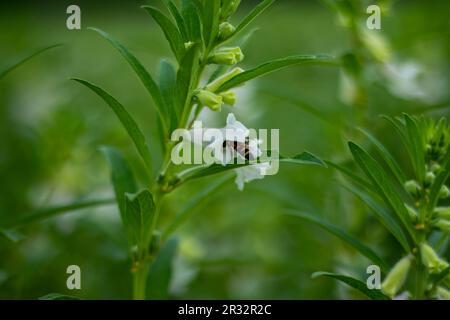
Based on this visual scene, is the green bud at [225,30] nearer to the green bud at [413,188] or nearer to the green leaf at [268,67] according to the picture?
the green leaf at [268,67]

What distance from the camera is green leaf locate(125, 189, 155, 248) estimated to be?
1.40 metres

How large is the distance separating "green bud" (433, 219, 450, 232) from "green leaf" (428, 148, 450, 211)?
0.04 m

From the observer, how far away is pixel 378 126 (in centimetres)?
235

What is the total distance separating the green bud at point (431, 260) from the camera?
1438mm

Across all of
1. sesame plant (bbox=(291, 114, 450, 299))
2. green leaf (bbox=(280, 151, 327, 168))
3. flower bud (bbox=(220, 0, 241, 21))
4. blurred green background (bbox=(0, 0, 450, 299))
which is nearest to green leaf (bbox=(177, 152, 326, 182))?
green leaf (bbox=(280, 151, 327, 168))

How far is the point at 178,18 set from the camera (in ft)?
4.65

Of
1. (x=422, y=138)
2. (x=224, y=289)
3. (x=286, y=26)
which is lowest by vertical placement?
(x=224, y=289)

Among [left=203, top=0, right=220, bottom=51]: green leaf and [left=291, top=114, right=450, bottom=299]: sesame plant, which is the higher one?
[left=203, top=0, right=220, bottom=51]: green leaf

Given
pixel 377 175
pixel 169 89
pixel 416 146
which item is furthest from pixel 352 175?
pixel 169 89

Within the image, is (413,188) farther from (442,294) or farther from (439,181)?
(442,294)

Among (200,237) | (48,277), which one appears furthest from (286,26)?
(48,277)

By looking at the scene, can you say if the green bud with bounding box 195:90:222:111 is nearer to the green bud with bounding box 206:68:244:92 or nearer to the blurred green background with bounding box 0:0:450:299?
the green bud with bounding box 206:68:244:92
